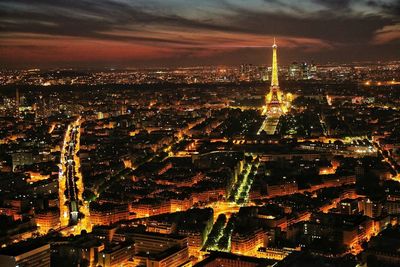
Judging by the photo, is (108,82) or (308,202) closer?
(308,202)

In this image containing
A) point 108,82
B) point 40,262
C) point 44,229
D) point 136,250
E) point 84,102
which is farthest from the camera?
Answer: point 108,82

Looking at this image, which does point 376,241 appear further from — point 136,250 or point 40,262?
point 40,262

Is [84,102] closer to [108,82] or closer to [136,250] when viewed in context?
[108,82]

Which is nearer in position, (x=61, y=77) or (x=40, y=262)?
(x=40, y=262)

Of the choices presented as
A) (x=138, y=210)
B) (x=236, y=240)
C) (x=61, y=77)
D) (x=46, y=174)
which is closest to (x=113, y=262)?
(x=236, y=240)

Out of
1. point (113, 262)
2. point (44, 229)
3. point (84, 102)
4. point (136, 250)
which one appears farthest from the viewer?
point (84, 102)

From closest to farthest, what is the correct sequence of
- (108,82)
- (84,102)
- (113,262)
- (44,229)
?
(113,262), (44,229), (84,102), (108,82)

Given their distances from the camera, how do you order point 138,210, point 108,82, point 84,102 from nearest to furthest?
point 138,210 → point 84,102 → point 108,82

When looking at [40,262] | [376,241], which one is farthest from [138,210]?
[376,241]
